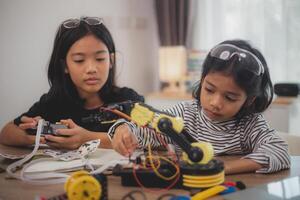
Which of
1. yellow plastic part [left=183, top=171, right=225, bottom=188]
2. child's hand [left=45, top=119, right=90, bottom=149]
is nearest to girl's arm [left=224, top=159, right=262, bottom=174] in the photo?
yellow plastic part [left=183, top=171, right=225, bottom=188]

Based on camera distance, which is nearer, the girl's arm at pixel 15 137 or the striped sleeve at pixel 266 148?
the striped sleeve at pixel 266 148

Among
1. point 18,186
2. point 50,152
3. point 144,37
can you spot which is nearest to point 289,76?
point 144,37

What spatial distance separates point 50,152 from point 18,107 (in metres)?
1.31

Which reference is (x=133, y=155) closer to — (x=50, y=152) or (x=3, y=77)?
(x=50, y=152)

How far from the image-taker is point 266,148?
0.96m

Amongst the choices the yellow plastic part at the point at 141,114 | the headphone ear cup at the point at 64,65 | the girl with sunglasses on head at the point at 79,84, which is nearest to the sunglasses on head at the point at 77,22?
the girl with sunglasses on head at the point at 79,84

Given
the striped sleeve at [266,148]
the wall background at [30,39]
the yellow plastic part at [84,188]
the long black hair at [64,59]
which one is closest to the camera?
the yellow plastic part at [84,188]

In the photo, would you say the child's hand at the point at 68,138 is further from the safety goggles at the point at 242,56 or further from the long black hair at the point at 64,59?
the safety goggles at the point at 242,56

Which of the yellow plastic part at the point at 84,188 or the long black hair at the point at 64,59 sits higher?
the long black hair at the point at 64,59

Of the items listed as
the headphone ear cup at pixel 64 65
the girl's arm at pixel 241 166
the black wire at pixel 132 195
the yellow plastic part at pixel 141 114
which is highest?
the headphone ear cup at pixel 64 65

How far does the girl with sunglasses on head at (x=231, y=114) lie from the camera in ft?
3.28

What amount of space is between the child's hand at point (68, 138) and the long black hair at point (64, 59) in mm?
361

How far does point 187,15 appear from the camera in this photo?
307 cm

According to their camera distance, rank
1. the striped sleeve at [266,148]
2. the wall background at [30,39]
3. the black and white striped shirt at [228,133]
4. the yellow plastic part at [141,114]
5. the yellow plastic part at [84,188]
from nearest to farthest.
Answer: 1. the yellow plastic part at [84,188]
2. the yellow plastic part at [141,114]
3. the striped sleeve at [266,148]
4. the black and white striped shirt at [228,133]
5. the wall background at [30,39]
